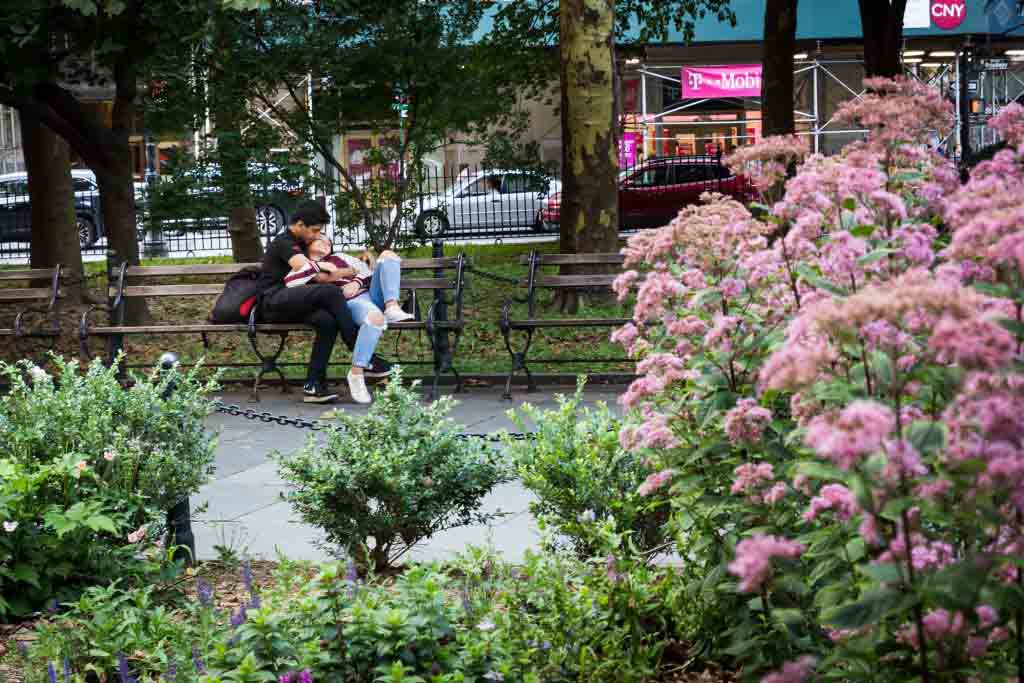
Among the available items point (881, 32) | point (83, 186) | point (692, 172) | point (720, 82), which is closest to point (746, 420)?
point (881, 32)

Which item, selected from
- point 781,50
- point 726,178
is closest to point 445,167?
point 726,178

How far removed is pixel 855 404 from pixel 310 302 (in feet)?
28.4

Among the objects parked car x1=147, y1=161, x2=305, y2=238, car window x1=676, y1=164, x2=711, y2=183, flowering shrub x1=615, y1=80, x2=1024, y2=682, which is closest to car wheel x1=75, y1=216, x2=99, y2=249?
car window x1=676, y1=164, x2=711, y2=183

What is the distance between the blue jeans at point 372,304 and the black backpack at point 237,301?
831 millimetres

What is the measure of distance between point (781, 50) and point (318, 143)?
7.72m

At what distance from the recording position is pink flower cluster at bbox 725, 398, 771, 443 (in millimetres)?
3285

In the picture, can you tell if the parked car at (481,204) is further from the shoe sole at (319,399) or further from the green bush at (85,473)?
the green bush at (85,473)

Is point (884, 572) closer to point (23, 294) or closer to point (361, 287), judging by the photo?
point (361, 287)

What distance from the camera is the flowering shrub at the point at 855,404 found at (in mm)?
2385

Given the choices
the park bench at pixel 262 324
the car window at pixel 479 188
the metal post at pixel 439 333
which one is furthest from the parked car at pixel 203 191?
the car window at pixel 479 188

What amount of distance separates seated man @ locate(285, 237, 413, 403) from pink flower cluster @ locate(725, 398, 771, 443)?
7066mm

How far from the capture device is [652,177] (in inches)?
1101

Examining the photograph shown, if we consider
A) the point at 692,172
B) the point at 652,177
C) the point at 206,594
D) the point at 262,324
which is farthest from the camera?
the point at 652,177

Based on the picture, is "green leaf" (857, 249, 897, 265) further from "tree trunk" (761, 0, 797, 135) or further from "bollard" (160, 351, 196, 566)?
"tree trunk" (761, 0, 797, 135)
